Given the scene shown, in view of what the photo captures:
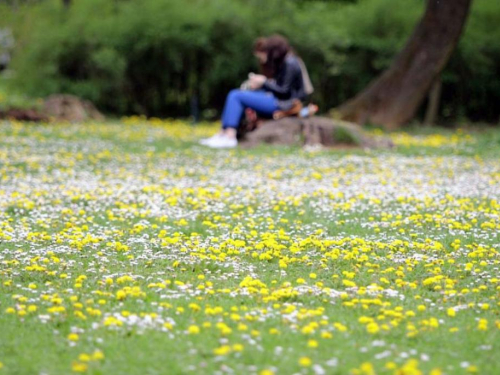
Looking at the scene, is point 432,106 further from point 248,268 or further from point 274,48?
point 248,268

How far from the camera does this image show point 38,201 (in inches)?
325

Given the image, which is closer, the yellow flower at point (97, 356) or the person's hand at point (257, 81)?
the yellow flower at point (97, 356)

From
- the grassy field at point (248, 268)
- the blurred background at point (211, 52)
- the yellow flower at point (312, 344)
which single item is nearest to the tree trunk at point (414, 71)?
the blurred background at point (211, 52)

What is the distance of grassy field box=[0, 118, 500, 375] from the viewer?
408cm

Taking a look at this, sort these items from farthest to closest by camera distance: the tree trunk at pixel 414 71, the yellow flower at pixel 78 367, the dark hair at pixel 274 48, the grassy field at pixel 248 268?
the tree trunk at pixel 414 71
the dark hair at pixel 274 48
the grassy field at pixel 248 268
the yellow flower at pixel 78 367

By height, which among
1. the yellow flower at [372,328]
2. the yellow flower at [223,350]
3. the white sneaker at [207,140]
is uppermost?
the yellow flower at [372,328]

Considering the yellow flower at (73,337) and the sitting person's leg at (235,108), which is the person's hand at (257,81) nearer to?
the sitting person's leg at (235,108)

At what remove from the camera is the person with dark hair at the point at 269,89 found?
13.0 metres

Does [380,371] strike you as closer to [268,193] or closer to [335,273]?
[335,273]

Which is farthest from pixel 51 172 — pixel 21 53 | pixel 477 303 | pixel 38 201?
pixel 21 53

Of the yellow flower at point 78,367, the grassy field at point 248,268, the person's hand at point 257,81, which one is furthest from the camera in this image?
the person's hand at point 257,81

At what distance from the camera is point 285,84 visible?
13141 millimetres

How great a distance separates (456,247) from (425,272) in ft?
2.64

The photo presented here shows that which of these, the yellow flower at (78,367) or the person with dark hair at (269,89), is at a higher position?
the person with dark hair at (269,89)
